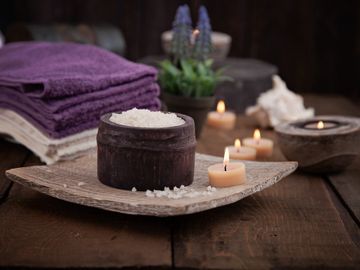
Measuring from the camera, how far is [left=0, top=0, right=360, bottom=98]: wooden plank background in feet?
9.43

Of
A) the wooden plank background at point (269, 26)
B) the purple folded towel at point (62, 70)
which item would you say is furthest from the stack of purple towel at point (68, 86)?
the wooden plank background at point (269, 26)

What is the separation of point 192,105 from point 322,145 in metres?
0.41

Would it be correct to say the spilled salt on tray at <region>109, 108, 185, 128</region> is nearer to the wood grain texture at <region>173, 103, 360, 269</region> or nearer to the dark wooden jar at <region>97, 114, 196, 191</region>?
the dark wooden jar at <region>97, 114, 196, 191</region>

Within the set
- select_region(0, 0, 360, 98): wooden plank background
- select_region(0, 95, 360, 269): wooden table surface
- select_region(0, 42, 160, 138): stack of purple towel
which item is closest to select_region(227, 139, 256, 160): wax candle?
select_region(0, 95, 360, 269): wooden table surface

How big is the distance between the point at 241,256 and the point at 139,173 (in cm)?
24

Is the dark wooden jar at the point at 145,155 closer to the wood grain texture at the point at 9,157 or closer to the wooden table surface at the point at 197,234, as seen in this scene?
the wooden table surface at the point at 197,234

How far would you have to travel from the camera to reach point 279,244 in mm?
1098

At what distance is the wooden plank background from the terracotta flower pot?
1188 millimetres

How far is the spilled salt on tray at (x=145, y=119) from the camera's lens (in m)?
1.20

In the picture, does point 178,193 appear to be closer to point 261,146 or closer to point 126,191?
point 126,191

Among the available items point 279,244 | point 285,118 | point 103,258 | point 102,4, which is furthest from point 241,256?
point 102,4

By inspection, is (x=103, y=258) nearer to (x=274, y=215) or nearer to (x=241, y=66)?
(x=274, y=215)

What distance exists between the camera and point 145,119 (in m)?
1.21

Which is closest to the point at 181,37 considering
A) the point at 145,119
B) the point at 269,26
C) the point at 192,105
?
the point at 192,105
